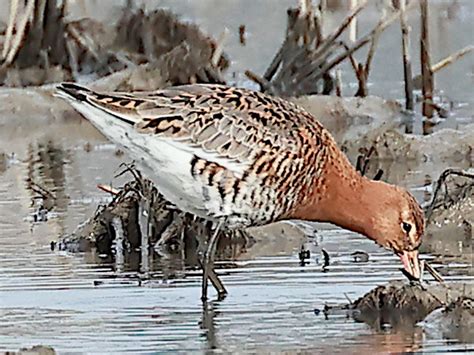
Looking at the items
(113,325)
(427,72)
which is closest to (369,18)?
(427,72)

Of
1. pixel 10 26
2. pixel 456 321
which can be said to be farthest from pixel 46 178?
pixel 456 321

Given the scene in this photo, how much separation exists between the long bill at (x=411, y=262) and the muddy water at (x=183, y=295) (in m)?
0.18

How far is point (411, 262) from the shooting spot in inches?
341

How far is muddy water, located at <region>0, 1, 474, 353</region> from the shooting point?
7.34 m

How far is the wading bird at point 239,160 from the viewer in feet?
28.0

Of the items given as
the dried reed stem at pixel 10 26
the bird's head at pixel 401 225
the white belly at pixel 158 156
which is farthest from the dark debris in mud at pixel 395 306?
the dried reed stem at pixel 10 26

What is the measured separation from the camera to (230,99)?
28.9 ft

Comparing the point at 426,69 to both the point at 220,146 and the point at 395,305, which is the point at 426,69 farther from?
the point at 395,305

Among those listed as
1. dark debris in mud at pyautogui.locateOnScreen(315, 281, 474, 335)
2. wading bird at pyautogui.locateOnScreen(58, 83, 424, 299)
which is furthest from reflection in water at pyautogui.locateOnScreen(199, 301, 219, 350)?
dark debris in mud at pyautogui.locateOnScreen(315, 281, 474, 335)

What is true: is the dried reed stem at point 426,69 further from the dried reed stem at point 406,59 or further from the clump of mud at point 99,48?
the clump of mud at point 99,48

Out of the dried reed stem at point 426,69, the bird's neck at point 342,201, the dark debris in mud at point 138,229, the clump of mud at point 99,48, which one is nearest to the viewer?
the bird's neck at point 342,201

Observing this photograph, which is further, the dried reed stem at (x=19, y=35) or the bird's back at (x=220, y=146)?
the dried reed stem at (x=19, y=35)

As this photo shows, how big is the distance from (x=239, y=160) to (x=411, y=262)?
3.51 feet

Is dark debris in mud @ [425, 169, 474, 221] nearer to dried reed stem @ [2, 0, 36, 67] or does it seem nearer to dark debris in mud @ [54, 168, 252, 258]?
dark debris in mud @ [54, 168, 252, 258]
